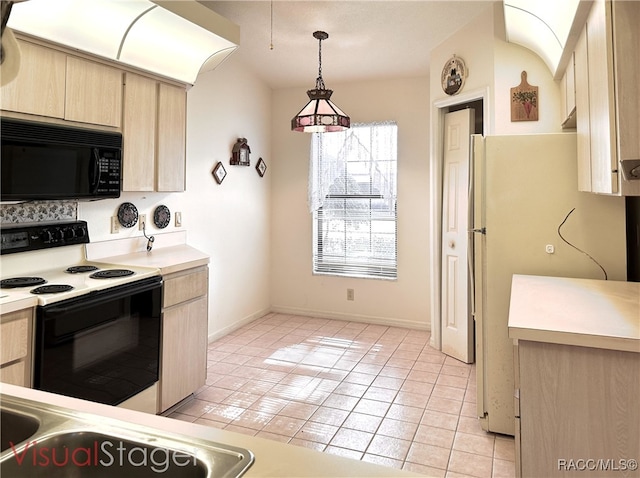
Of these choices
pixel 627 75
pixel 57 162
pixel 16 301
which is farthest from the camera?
pixel 57 162

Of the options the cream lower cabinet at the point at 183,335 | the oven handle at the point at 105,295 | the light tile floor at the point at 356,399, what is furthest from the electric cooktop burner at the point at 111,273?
the light tile floor at the point at 356,399

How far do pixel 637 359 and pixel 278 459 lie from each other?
1.26 metres

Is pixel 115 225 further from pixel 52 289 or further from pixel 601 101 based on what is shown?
pixel 601 101

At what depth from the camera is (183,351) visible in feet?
9.05

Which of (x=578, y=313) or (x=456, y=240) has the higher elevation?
(x=456, y=240)

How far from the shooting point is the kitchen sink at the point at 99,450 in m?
0.77

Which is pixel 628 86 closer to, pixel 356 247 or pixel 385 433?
pixel 385 433

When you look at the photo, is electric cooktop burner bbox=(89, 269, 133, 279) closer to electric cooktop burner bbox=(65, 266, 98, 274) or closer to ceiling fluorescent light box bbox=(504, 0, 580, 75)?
electric cooktop burner bbox=(65, 266, 98, 274)

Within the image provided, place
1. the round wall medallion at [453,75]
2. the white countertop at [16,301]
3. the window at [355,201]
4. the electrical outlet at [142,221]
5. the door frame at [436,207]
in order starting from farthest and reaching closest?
the window at [355,201] → the door frame at [436,207] → the round wall medallion at [453,75] → the electrical outlet at [142,221] → the white countertop at [16,301]

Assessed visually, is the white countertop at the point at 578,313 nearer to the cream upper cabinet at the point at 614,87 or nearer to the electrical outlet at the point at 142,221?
the cream upper cabinet at the point at 614,87

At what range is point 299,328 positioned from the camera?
4613 mm

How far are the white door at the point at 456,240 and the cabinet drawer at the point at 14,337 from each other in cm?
304

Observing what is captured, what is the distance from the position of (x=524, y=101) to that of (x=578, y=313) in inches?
79.4

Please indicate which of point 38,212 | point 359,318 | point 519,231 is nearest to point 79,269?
point 38,212
